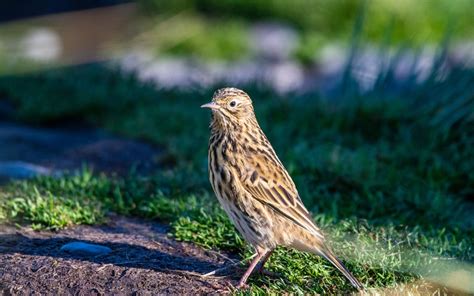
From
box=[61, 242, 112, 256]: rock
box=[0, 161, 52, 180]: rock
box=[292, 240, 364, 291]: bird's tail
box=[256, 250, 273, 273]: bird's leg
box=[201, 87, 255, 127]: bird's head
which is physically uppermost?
box=[201, 87, 255, 127]: bird's head

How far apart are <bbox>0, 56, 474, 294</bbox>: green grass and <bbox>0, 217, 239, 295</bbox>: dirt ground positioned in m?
0.20

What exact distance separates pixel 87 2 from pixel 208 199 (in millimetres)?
9776

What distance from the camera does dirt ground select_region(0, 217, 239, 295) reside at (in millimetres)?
5016

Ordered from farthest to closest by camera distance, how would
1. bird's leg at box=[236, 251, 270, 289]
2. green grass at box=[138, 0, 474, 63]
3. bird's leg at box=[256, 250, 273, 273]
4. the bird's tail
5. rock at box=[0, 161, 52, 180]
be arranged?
green grass at box=[138, 0, 474, 63] < rock at box=[0, 161, 52, 180] < bird's leg at box=[256, 250, 273, 273] < bird's leg at box=[236, 251, 270, 289] < the bird's tail

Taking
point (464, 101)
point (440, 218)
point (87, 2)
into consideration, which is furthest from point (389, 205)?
point (87, 2)

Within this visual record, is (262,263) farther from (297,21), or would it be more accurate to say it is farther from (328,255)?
(297,21)

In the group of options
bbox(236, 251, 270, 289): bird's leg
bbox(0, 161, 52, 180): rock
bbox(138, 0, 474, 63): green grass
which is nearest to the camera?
bbox(236, 251, 270, 289): bird's leg

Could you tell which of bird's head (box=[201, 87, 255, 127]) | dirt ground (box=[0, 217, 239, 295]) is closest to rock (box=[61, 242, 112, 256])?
dirt ground (box=[0, 217, 239, 295])

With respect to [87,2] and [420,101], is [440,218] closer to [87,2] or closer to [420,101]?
[420,101]

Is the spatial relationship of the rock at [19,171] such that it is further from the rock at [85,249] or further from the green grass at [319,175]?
the rock at [85,249]

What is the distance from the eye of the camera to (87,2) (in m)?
15.7

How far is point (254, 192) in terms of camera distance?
5.18 meters

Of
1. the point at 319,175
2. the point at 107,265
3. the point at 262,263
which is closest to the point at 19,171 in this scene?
the point at 107,265

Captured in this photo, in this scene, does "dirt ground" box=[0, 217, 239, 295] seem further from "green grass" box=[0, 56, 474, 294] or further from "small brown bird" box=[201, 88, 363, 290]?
"small brown bird" box=[201, 88, 363, 290]
